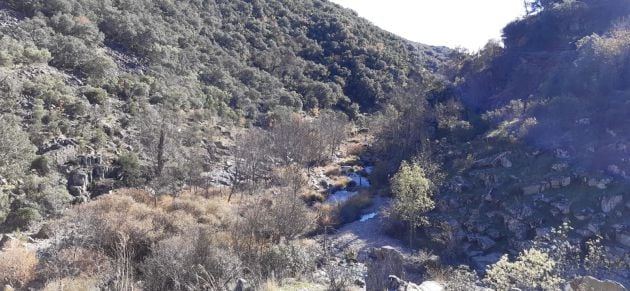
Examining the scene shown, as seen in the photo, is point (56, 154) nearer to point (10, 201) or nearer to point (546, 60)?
point (10, 201)

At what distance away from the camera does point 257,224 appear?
20062 millimetres

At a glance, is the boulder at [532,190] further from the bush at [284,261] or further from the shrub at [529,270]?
the shrub at [529,270]

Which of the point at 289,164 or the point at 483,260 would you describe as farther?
the point at 289,164

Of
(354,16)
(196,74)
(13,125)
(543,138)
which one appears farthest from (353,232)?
(354,16)

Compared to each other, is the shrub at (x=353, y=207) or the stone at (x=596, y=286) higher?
the stone at (x=596, y=286)

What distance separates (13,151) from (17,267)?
9219 mm

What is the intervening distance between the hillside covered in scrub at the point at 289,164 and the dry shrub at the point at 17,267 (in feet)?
0.20

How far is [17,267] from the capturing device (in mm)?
16516

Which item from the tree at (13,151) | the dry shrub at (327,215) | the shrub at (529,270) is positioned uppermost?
the tree at (13,151)

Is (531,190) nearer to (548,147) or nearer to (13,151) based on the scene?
(548,147)

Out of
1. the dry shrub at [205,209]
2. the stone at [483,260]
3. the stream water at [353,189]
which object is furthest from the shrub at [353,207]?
the stone at [483,260]

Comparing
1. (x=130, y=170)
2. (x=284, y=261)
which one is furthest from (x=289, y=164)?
(x=284, y=261)

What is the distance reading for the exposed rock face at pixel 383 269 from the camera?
12344 millimetres

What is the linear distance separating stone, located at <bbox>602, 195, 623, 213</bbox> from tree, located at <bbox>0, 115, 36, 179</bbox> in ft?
101
